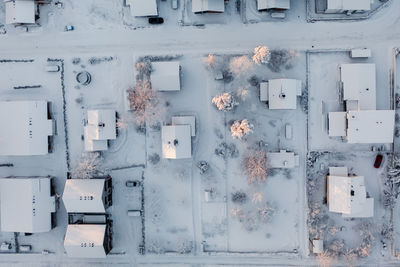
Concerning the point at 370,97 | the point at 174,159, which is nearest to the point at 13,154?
the point at 174,159

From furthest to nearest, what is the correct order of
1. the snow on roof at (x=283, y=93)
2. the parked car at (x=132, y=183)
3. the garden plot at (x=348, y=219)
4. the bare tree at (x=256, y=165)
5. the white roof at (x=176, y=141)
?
1. the parked car at (x=132, y=183)
2. the garden plot at (x=348, y=219)
3. the bare tree at (x=256, y=165)
4. the white roof at (x=176, y=141)
5. the snow on roof at (x=283, y=93)

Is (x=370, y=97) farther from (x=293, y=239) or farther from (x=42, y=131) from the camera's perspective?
(x=42, y=131)

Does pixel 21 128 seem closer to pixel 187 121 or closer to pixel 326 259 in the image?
pixel 187 121

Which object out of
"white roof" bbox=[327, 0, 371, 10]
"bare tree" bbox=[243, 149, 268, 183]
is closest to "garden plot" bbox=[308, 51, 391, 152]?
"white roof" bbox=[327, 0, 371, 10]

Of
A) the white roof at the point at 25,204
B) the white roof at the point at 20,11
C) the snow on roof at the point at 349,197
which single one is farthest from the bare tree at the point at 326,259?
the white roof at the point at 20,11

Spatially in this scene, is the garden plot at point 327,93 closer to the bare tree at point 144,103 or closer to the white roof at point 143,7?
the bare tree at point 144,103

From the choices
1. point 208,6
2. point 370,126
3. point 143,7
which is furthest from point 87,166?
point 370,126
